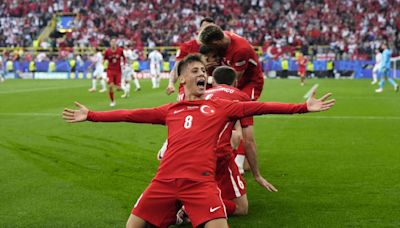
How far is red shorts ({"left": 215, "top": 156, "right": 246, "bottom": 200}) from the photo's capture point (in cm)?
688

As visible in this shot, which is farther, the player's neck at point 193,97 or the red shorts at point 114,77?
the red shorts at point 114,77

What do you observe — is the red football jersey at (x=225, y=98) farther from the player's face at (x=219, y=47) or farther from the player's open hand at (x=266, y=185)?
the player's face at (x=219, y=47)

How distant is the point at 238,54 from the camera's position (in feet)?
28.2

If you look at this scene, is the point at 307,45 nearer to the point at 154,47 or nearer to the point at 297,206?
the point at 154,47

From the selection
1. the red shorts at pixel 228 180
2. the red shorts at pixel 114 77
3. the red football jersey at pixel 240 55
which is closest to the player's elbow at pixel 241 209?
the red shorts at pixel 228 180

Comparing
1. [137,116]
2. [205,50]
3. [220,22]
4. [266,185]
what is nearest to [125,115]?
[137,116]

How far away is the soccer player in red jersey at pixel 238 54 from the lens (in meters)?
7.87

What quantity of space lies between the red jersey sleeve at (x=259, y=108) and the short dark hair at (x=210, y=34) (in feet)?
7.21

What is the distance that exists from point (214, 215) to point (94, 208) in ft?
7.52

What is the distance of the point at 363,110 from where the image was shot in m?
19.4

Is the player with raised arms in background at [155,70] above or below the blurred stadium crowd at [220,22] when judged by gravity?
below

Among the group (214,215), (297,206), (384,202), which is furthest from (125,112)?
(384,202)

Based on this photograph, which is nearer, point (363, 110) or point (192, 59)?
point (192, 59)

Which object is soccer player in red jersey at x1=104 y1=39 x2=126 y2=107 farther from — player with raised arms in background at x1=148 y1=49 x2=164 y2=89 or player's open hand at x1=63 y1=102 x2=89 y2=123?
player's open hand at x1=63 y1=102 x2=89 y2=123
